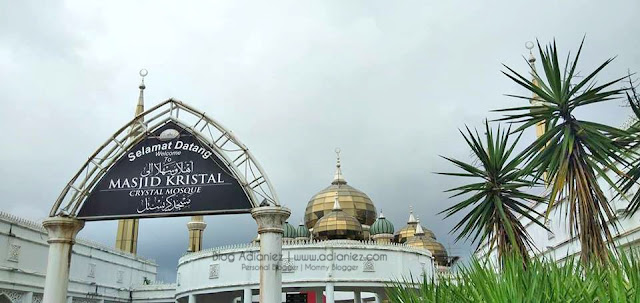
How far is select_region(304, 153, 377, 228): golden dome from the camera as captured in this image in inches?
1967

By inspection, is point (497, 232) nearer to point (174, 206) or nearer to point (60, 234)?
point (174, 206)

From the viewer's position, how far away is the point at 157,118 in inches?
702

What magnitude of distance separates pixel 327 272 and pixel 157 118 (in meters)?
19.5

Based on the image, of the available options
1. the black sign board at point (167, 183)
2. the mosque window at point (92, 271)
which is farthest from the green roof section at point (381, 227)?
the black sign board at point (167, 183)

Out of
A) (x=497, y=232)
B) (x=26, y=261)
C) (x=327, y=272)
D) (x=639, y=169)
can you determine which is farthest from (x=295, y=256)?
(x=639, y=169)

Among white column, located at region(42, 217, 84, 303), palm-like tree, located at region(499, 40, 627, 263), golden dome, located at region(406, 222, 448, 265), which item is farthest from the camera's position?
golden dome, located at region(406, 222, 448, 265)

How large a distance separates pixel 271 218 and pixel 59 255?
23.1 ft

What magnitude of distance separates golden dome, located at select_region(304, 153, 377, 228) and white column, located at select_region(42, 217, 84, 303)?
33468 mm

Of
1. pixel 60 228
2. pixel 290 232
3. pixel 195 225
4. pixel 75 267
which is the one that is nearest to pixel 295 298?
pixel 290 232

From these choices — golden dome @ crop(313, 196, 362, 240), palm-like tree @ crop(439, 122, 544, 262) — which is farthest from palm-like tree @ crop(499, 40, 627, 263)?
golden dome @ crop(313, 196, 362, 240)

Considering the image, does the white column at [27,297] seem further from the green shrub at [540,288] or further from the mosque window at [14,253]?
the green shrub at [540,288]

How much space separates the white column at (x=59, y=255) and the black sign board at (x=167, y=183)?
1.80 ft

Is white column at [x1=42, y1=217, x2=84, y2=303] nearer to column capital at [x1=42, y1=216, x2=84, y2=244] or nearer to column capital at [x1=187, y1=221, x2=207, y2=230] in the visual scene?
column capital at [x1=42, y1=216, x2=84, y2=244]

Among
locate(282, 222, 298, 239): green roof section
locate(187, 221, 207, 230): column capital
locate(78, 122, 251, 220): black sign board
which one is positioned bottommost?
locate(78, 122, 251, 220): black sign board
